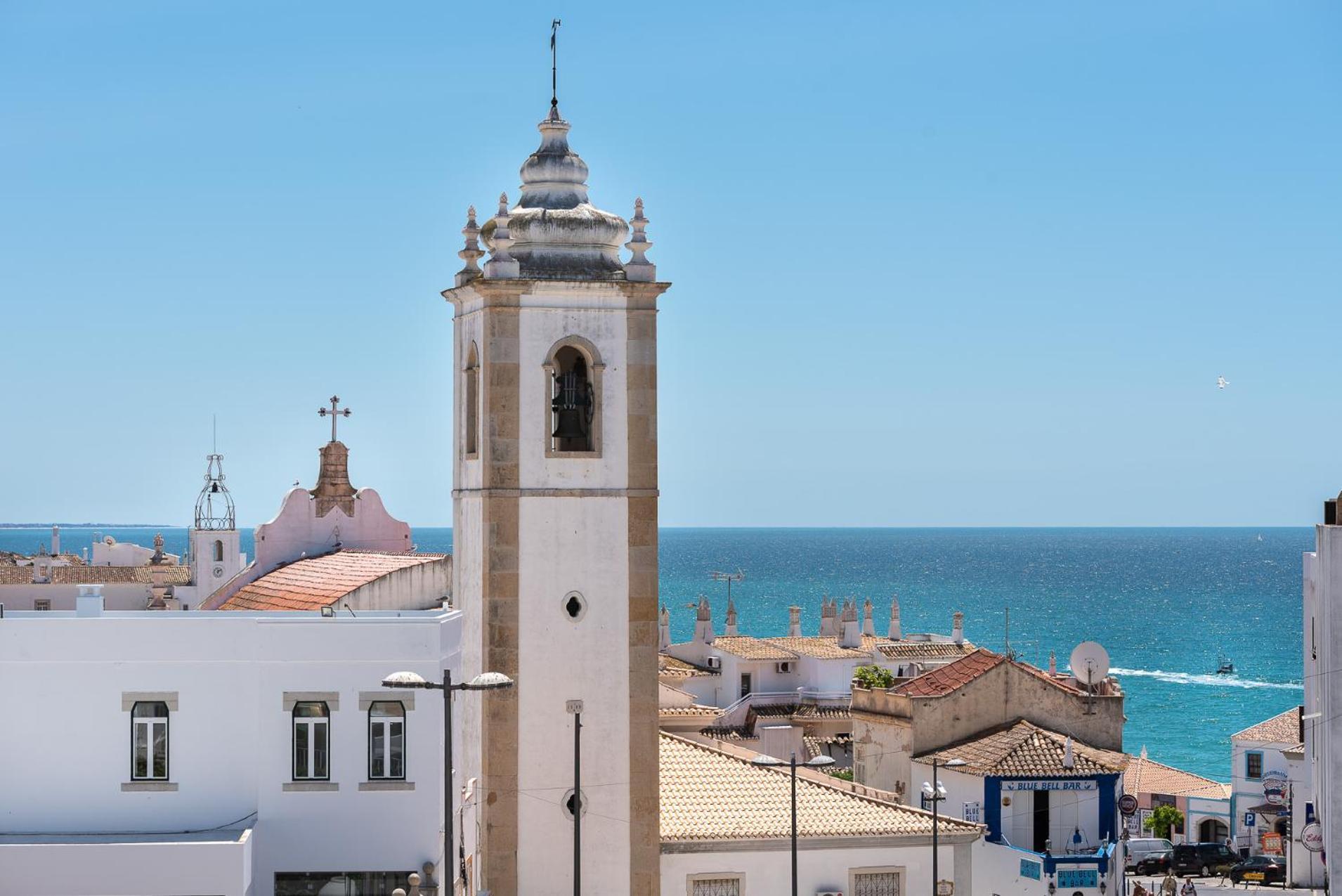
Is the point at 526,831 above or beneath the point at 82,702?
beneath

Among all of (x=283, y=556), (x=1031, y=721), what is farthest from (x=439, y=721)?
(x=1031, y=721)

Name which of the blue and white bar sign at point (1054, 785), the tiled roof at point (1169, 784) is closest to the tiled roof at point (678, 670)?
the tiled roof at point (1169, 784)

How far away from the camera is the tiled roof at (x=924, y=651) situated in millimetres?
77812

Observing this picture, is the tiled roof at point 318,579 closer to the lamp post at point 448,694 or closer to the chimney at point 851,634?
the lamp post at point 448,694

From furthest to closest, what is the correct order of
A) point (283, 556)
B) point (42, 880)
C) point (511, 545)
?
point (283, 556), point (511, 545), point (42, 880)

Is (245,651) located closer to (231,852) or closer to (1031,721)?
(231,852)

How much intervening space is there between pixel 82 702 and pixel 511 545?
7.05 metres

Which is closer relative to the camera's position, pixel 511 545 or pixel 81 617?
pixel 81 617

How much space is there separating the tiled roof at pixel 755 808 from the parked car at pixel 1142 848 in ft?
91.1

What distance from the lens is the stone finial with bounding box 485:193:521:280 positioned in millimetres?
31719

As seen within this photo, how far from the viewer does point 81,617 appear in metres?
28.7

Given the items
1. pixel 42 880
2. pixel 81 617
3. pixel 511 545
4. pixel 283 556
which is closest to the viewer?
pixel 42 880

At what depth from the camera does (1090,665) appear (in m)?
52.8

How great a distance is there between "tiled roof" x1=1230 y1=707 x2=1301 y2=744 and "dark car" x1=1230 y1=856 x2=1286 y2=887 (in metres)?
10.2
